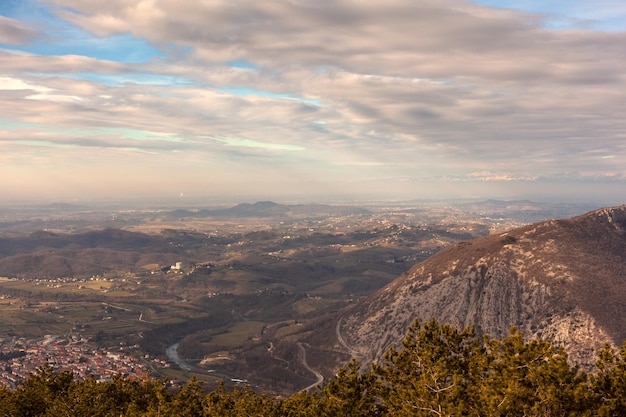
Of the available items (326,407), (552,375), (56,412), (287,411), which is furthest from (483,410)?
(56,412)

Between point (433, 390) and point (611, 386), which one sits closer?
point (611, 386)

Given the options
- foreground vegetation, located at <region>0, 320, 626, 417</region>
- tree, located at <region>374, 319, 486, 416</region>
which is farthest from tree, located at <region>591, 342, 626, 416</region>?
tree, located at <region>374, 319, 486, 416</region>

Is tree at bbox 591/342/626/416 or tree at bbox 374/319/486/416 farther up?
tree at bbox 591/342/626/416

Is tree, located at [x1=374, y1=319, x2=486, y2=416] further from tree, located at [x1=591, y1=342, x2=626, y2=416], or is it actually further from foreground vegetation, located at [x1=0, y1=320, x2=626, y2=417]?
tree, located at [x1=591, y1=342, x2=626, y2=416]

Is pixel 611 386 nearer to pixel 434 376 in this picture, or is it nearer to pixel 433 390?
pixel 434 376

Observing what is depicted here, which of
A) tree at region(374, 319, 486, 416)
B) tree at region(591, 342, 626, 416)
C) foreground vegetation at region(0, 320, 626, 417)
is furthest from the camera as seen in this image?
tree at region(374, 319, 486, 416)

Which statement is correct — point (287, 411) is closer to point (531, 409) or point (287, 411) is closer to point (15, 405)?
point (531, 409)

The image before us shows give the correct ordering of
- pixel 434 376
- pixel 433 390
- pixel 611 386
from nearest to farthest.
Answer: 1. pixel 611 386
2. pixel 434 376
3. pixel 433 390

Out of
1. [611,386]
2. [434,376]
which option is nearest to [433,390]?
[434,376]

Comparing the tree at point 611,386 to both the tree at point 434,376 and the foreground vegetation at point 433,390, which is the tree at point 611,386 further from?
the tree at point 434,376
